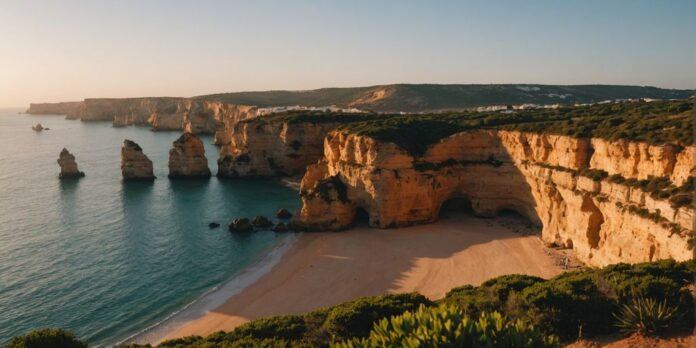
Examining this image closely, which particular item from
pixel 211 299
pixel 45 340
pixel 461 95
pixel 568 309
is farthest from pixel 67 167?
pixel 461 95

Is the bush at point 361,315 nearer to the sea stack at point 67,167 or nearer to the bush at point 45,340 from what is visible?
the bush at point 45,340

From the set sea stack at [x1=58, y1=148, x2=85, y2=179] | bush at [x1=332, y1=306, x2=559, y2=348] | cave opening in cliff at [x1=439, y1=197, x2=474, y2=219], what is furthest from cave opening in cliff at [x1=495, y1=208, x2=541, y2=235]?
sea stack at [x1=58, y1=148, x2=85, y2=179]

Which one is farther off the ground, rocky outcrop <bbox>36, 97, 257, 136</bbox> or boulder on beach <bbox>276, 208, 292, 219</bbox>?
rocky outcrop <bbox>36, 97, 257, 136</bbox>

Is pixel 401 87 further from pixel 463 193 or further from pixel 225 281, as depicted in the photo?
pixel 225 281

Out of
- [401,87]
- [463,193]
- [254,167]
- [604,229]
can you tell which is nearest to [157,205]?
[254,167]

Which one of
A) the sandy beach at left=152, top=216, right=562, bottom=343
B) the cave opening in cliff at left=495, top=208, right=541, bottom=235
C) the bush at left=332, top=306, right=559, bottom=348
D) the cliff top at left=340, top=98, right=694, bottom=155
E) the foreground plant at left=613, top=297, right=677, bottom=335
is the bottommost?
the sandy beach at left=152, top=216, right=562, bottom=343

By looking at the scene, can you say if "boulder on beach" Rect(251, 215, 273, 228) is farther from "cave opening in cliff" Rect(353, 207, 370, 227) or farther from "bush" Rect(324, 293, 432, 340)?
"bush" Rect(324, 293, 432, 340)

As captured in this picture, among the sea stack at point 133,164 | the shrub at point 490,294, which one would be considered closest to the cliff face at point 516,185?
the shrub at point 490,294
